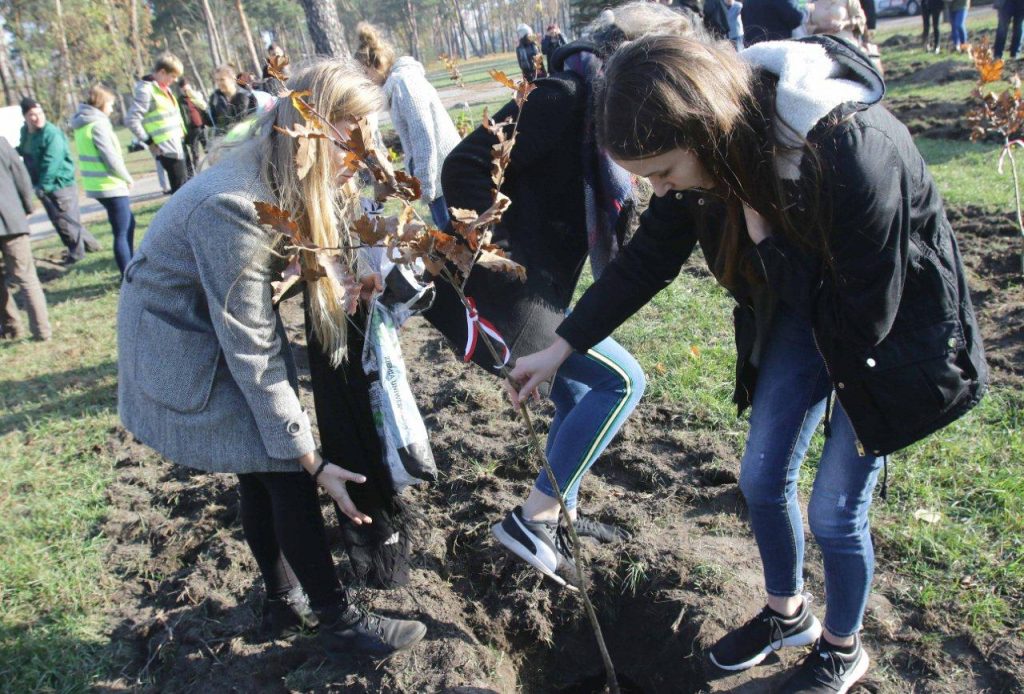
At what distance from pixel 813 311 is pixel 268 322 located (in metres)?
1.37

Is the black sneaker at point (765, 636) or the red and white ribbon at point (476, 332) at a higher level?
the red and white ribbon at point (476, 332)

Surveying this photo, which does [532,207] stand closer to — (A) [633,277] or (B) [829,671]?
(A) [633,277]

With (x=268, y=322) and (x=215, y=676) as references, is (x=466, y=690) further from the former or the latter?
(x=268, y=322)

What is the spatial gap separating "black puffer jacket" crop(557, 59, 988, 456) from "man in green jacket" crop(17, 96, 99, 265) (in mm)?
8396

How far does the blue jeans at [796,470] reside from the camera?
1.88 meters

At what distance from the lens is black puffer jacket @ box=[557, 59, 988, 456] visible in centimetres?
149

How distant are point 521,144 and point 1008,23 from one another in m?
12.1

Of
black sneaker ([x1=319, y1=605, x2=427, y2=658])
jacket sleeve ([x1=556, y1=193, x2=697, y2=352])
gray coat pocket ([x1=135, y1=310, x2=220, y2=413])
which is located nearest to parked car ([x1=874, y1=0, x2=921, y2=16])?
jacket sleeve ([x1=556, y1=193, x2=697, y2=352])

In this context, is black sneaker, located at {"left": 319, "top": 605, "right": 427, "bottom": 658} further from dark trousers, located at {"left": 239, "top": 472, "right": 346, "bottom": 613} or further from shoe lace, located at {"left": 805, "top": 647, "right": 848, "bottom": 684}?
shoe lace, located at {"left": 805, "top": 647, "right": 848, "bottom": 684}

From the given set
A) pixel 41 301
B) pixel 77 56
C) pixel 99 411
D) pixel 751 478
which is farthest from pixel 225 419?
pixel 77 56

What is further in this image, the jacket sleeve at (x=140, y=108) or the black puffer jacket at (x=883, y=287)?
the jacket sleeve at (x=140, y=108)

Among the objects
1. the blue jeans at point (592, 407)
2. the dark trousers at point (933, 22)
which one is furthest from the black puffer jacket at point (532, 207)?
the dark trousers at point (933, 22)

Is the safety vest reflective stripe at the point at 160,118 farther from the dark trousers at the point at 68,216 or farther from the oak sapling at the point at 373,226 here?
the oak sapling at the point at 373,226

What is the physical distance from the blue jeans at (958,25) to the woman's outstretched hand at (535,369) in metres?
12.6
